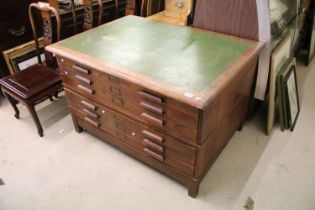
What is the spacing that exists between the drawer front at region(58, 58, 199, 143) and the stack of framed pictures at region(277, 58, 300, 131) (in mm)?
906

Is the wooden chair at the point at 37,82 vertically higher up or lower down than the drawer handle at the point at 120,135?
higher up

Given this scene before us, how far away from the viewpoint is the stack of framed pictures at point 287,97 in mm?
1729

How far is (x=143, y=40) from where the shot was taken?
5.16 feet

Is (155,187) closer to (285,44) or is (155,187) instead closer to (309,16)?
(285,44)

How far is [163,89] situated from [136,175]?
74 centimetres

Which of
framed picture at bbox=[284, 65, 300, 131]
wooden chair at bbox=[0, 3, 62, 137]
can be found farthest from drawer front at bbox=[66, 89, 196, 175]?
framed picture at bbox=[284, 65, 300, 131]

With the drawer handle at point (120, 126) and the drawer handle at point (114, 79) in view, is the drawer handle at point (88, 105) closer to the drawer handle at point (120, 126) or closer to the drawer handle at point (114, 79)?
the drawer handle at point (120, 126)

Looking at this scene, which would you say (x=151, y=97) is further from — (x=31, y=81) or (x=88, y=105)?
(x=31, y=81)

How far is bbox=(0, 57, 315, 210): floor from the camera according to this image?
1451 mm

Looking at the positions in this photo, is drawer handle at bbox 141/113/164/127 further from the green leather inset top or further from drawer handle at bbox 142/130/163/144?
the green leather inset top

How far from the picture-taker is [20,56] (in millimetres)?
2262

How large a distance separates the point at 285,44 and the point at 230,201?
1.14 metres

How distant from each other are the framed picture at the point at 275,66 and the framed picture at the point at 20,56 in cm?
199

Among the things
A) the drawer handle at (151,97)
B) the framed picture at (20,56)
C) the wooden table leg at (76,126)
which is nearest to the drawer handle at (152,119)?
the drawer handle at (151,97)
